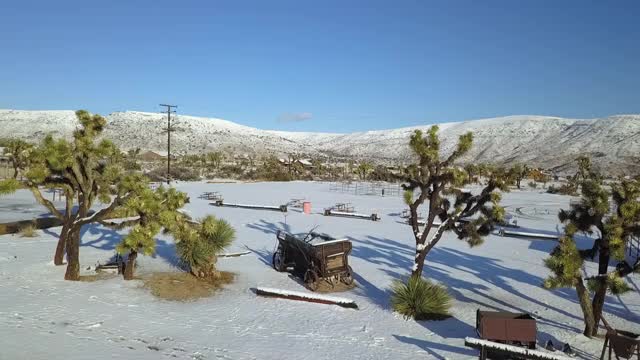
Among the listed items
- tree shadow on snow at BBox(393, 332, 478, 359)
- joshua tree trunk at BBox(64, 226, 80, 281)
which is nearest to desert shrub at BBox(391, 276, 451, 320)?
tree shadow on snow at BBox(393, 332, 478, 359)

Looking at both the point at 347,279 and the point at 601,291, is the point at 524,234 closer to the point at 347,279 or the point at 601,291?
the point at 347,279

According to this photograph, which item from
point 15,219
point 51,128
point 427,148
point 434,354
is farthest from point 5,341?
point 51,128

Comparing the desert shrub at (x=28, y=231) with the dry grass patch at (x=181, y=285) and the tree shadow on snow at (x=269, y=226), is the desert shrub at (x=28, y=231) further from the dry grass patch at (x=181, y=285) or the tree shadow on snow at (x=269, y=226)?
the tree shadow on snow at (x=269, y=226)

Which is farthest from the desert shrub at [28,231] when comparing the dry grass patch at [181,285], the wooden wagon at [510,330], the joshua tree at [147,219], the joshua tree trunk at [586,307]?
the joshua tree trunk at [586,307]

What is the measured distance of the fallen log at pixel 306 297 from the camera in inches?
449

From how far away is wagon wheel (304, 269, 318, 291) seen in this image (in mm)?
12799

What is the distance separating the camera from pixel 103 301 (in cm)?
1069

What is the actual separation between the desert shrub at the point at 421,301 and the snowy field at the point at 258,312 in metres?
0.28

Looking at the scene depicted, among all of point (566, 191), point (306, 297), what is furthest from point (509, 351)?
point (566, 191)

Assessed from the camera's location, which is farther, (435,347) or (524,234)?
(524,234)

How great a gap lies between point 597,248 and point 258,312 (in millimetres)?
7643

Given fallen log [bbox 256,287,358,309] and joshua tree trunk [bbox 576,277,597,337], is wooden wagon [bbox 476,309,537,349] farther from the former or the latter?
fallen log [bbox 256,287,358,309]

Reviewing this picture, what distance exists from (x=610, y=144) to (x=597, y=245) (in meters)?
108

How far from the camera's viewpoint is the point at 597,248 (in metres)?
10.2
